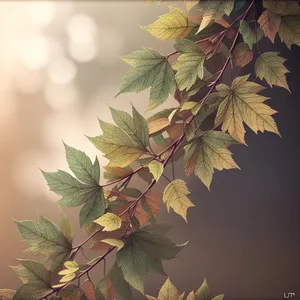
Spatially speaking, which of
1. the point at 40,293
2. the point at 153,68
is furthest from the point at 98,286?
the point at 153,68

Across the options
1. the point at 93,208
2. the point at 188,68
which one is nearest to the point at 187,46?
the point at 188,68

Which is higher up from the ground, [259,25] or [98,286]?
[259,25]

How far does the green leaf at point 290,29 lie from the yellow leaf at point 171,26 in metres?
0.06

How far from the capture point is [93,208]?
25cm

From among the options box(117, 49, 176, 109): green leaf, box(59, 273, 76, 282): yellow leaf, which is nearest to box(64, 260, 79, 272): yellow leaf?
box(59, 273, 76, 282): yellow leaf

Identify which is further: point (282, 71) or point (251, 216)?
point (251, 216)

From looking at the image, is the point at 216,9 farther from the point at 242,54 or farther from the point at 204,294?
the point at 204,294

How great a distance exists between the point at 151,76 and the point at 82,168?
0.07m

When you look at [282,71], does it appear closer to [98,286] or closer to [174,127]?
[174,127]

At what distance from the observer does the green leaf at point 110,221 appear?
23cm

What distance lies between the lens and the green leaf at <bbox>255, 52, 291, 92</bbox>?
28 centimetres

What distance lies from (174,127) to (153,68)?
4cm

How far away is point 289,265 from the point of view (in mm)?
771

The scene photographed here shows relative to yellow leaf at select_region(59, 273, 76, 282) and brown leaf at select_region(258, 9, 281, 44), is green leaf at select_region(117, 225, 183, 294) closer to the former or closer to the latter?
yellow leaf at select_region(59, 273, 76, 282)
